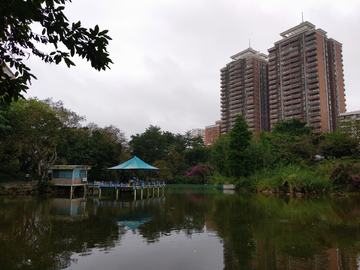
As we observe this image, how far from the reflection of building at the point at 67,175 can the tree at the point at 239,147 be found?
16.6 metres

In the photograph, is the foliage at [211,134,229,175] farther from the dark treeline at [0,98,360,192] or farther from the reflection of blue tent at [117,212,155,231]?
the reflection of blue tent at [117,212,155,231]

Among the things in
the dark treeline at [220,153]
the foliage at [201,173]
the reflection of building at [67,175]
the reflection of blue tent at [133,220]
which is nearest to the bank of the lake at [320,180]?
the dark treeline at [220,153]

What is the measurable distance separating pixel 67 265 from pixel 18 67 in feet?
14.5

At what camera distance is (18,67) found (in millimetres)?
3410

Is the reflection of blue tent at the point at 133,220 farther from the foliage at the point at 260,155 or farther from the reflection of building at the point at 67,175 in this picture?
the foliage at the point at 260,155

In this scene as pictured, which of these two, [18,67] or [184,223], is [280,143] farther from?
[18,67]

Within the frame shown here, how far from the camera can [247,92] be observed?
77.8 meters

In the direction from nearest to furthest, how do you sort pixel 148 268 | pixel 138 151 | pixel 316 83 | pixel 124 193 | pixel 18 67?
pixel 18 67 < pixel 148 268 < pixel 124 193 < pixel 138 151 < pixel 316 83

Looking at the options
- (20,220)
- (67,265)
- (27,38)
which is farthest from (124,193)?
(27,38)

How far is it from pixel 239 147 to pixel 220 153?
5.46m

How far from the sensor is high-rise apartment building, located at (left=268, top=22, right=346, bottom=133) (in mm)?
61562

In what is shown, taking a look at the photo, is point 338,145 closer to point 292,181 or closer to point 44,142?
point 292,181

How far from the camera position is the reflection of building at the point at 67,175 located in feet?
79.5

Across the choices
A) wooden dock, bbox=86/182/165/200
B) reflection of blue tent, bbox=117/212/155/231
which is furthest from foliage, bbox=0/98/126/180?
reflection of blue tent, bbox=117/212/155/231
